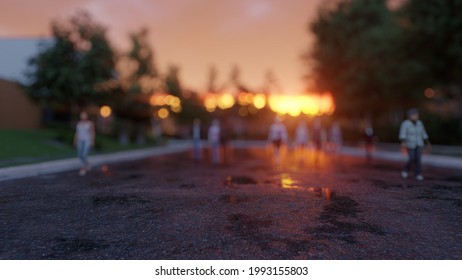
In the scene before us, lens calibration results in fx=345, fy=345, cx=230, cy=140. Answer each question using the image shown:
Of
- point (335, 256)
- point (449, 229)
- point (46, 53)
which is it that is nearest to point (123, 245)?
point (335, 256)

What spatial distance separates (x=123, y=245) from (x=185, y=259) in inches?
35.0

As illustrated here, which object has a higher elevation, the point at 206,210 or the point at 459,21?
the point at 459,21

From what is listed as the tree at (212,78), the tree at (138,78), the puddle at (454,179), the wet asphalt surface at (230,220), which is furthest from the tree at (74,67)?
the tree at (212,78)

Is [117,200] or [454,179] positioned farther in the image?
[454,179]

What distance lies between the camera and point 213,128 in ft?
59.0

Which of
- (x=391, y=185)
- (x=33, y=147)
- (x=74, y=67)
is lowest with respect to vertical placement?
(x=391, y=185)

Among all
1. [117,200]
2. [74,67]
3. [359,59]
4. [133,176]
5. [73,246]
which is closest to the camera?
[73,246]

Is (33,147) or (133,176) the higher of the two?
(33,147)

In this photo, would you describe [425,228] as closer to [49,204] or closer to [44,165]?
[49,204]

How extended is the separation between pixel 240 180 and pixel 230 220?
4532 millimetres

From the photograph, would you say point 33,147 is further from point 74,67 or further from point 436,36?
point 436,36

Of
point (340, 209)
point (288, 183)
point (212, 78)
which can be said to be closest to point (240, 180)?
point (288, 183)

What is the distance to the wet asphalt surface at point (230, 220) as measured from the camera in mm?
3904

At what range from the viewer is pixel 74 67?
68.2 ft
